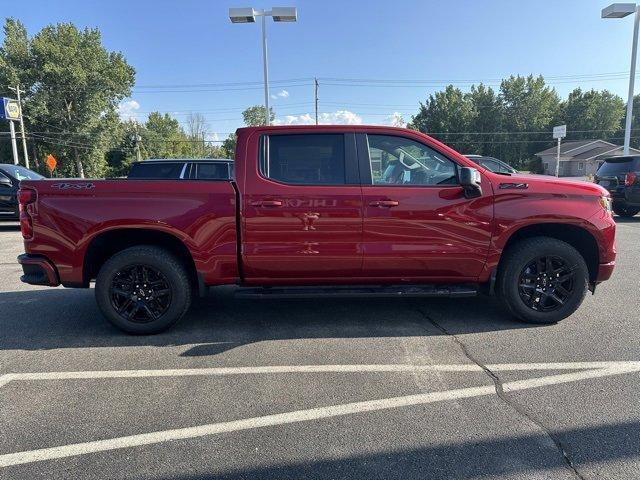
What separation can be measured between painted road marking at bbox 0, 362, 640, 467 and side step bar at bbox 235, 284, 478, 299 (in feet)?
3.22

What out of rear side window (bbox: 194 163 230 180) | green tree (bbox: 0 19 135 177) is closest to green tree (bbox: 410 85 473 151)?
green tree (bbox: 0 19 135 177)

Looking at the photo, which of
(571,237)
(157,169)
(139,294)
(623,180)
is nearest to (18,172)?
(157,169)

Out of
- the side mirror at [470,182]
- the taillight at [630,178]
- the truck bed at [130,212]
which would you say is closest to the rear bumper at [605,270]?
the side mirror at [470,182]

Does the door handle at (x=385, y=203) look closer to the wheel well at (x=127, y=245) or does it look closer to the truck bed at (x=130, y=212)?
the truck bed at (x=130, y=212)

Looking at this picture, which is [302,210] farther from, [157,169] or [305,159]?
[157,169]

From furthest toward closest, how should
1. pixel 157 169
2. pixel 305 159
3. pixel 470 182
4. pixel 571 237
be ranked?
pixel 157 169 < pixel 571 237 < pixel 305 159 < pixel 470 182

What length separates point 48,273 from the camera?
13.5 ft

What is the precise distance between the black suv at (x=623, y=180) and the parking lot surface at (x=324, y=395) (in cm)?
936

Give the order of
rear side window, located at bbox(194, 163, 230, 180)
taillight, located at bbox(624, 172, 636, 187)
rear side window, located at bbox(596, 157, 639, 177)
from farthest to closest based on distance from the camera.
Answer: rear side window, located at bbox(596, 157, 639, 177), taillight, located at bbox(624, 172, 636, 187), rear side window, located at bbox(194, 163, 230, 180)

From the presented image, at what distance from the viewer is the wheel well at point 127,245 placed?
13.9 feet

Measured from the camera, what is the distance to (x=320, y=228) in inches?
161

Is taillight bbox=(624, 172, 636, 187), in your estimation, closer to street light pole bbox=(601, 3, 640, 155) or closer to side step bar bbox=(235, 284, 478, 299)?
street light pole bbox=(601, 3, 640, 155)

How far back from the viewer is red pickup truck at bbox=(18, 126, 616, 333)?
4031 mm

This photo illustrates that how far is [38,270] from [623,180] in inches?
563
